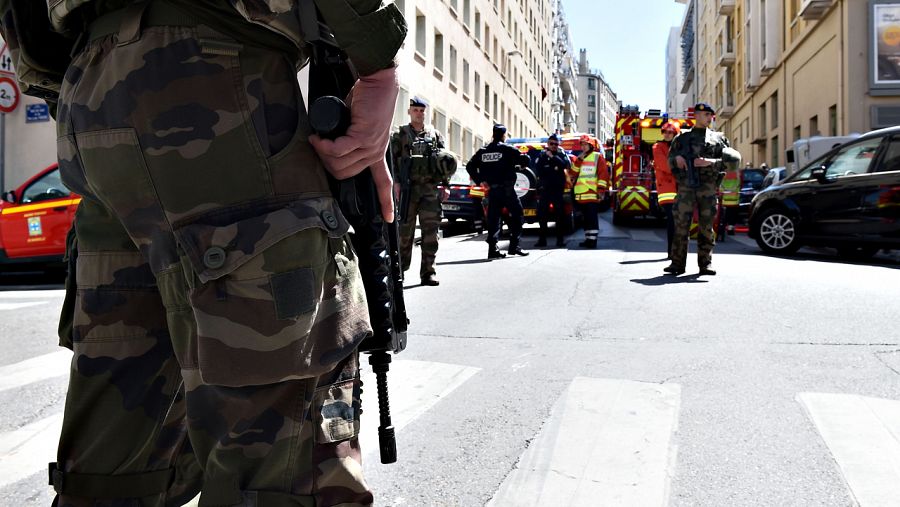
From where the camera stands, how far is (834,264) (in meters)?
9.46

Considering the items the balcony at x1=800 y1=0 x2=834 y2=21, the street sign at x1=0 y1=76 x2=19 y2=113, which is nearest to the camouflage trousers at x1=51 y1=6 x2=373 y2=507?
the street sign at x1=0 y1=76 x2=19 y2=113

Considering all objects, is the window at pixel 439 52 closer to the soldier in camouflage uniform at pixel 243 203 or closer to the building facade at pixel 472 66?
the building facade at pixel 472 66

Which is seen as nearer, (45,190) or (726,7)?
(45,190)

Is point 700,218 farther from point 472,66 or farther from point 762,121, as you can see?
point 762,121

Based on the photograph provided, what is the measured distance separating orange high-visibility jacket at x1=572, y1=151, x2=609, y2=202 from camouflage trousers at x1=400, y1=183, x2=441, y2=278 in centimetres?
455

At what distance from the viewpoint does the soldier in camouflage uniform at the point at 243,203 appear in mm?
1396

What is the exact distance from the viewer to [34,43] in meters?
1.73

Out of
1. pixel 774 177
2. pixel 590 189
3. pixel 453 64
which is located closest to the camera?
pixel 590 189

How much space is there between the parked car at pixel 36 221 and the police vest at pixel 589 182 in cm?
718

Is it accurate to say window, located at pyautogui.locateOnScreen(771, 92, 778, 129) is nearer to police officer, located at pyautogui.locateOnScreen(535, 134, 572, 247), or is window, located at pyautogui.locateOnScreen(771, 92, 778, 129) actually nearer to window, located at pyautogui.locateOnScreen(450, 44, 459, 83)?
window, located at pyautogui.locateOnScreen(450, 44, 459, 83)

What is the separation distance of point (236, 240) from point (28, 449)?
2.16 m

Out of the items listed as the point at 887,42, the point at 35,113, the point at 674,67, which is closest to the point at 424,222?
the point at 35,113

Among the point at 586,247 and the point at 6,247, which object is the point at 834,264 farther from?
the point at 6,247

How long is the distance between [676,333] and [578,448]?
97.4 inches
